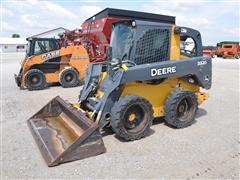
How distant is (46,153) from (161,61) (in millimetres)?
2722

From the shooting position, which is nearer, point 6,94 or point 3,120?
point 3,120

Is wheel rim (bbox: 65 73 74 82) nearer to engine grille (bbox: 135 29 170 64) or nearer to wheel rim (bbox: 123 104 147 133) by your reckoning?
engine grille (bbox: 135 29 170 64)

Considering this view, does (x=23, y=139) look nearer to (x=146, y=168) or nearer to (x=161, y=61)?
(x=146, y=168)

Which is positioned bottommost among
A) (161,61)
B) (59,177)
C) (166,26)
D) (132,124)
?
(59,177)

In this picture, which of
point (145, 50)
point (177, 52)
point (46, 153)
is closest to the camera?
point (46, 153)

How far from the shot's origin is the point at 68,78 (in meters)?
10.0

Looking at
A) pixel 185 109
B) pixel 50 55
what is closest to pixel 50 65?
pixel 50 55

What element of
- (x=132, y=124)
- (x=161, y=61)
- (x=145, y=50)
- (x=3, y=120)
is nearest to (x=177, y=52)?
(x=161, y=61)

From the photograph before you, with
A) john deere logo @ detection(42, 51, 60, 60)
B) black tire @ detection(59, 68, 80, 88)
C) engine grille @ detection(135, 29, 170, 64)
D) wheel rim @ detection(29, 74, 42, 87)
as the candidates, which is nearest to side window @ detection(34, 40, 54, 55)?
john deere logo @ detection(42, 51, 60, 60)

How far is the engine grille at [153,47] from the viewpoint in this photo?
15.4 feet

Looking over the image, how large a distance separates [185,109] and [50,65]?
6404 millimetres

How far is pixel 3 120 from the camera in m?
5.59

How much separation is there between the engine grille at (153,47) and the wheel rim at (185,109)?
96 centimetres

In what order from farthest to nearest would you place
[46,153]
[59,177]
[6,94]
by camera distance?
[6,94]
[46,153]
[59,177]
